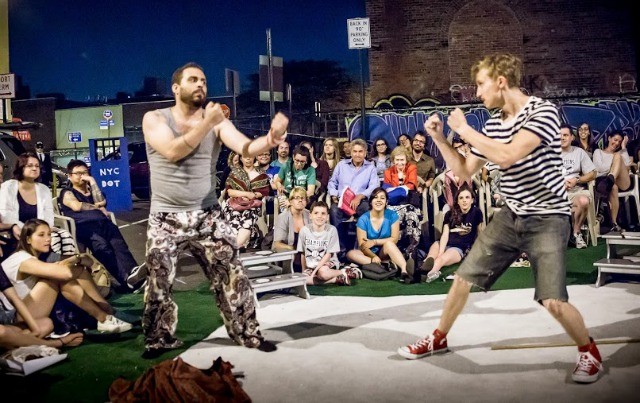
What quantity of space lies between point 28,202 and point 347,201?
421cm

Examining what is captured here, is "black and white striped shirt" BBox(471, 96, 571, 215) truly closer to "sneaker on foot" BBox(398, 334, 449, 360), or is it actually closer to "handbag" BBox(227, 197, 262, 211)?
"sneaker on foot" BBox(398, 334, 449, 360)

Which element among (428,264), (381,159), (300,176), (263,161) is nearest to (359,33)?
(381,159)

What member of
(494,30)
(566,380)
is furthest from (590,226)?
(494,30)

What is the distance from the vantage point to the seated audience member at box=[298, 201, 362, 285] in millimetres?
7434

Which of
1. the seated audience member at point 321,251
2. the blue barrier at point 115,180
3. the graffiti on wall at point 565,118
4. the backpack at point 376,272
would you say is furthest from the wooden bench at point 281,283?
the blue barrier at point 115,180

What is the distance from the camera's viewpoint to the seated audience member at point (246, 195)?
8.47 metres

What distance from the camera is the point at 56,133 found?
46.3 m

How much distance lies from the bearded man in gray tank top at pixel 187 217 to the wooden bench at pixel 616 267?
12.0 ft

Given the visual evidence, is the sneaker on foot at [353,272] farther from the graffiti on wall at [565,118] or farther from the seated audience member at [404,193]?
the graffiti on wall at [565,118]

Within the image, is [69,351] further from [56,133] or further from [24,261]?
[56,133]

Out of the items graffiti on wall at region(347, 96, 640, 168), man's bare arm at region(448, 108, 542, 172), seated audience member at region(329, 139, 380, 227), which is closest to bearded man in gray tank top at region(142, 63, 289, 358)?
man's bare arm at region(448, 108, 542, 172)

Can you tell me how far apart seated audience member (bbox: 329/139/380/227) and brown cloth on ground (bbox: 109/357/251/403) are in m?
5.36

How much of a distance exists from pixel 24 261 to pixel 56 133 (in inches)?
1771

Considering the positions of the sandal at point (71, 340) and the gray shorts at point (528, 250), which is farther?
the sandal at point (71, 340)
